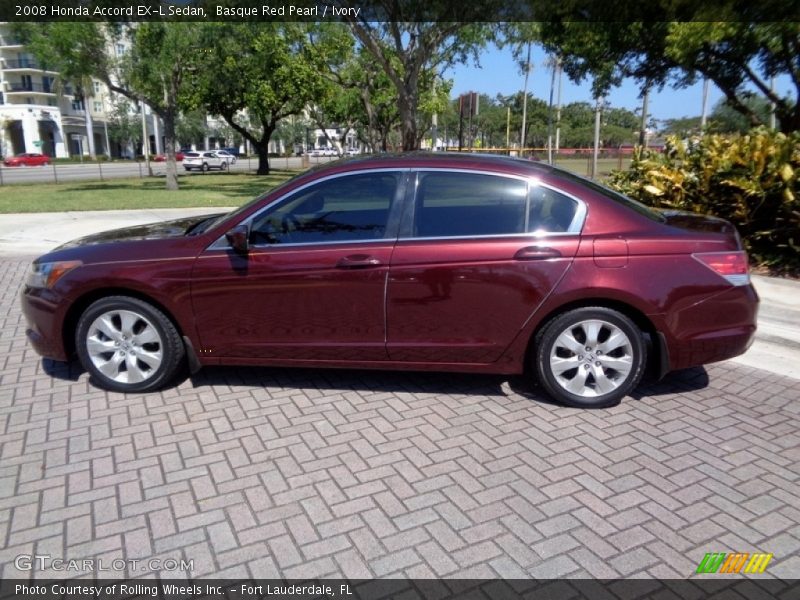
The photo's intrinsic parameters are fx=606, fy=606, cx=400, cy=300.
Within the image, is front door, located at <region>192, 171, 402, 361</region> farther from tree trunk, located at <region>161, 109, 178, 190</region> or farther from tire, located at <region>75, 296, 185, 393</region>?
tree trunk, located at <region>161, 109, 178, 190</region>

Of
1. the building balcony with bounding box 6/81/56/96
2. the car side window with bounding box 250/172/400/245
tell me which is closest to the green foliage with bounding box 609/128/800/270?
the car side window with bounding box 250/172/400/245

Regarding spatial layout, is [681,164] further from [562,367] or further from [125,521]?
[125,521]

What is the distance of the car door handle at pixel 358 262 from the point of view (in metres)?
3.99

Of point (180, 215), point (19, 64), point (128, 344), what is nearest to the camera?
point (128, 344)

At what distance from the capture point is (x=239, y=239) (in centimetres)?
404

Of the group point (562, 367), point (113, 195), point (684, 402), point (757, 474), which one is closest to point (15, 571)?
point (562, 367)

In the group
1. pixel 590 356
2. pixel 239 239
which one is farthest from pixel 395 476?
pixel 239 239

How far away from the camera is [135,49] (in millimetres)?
20031

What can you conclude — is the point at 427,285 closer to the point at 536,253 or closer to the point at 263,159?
the point at 536,253

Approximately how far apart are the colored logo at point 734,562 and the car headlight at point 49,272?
4177 mm

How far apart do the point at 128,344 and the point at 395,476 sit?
222cm

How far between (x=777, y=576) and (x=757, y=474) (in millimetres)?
906

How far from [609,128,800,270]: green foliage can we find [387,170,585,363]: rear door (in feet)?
15.6

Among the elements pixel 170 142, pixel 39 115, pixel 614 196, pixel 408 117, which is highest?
pixel 39 115
